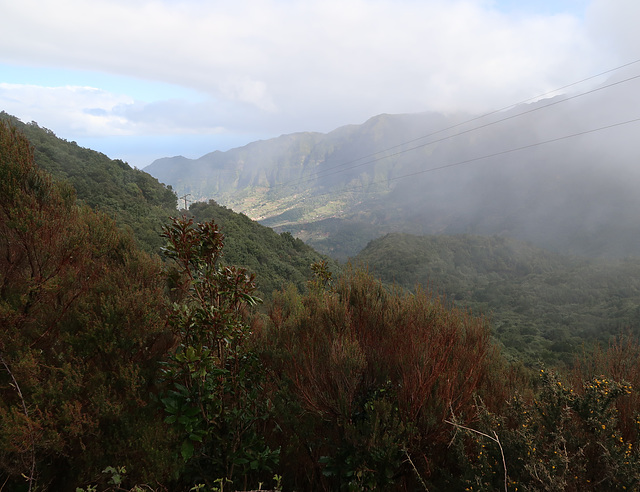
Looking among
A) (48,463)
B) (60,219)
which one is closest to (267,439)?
(48,463)

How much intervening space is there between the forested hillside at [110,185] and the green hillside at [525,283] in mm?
29168

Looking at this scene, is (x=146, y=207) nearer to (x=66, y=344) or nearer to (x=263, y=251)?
(x=263, y=251)

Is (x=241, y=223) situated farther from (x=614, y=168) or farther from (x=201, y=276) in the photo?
(x=614, y=168)

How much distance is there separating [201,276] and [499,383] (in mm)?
3491

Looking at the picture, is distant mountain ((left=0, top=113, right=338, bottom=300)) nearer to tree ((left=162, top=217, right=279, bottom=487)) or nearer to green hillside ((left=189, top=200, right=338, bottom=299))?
green hillside ((left=189, top=200, right=338, bottom=299))

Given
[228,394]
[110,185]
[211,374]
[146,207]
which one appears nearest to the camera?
[211,374]

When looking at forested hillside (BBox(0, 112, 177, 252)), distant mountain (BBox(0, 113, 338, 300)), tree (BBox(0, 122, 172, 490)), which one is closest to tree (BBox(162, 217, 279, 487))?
tree (BBox(0, 122, 172, 490))

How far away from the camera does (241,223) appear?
1938 inches

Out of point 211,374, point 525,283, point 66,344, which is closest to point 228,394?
point 211,374

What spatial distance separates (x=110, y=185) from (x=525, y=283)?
93.9 meters

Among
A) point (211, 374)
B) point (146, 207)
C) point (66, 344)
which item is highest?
point (146, 207)

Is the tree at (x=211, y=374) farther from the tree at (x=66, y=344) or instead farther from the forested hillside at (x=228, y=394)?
the tree at (x=66, y=344)

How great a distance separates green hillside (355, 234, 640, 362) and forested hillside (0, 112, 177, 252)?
29168 mm

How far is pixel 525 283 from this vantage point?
8988 centimetres
